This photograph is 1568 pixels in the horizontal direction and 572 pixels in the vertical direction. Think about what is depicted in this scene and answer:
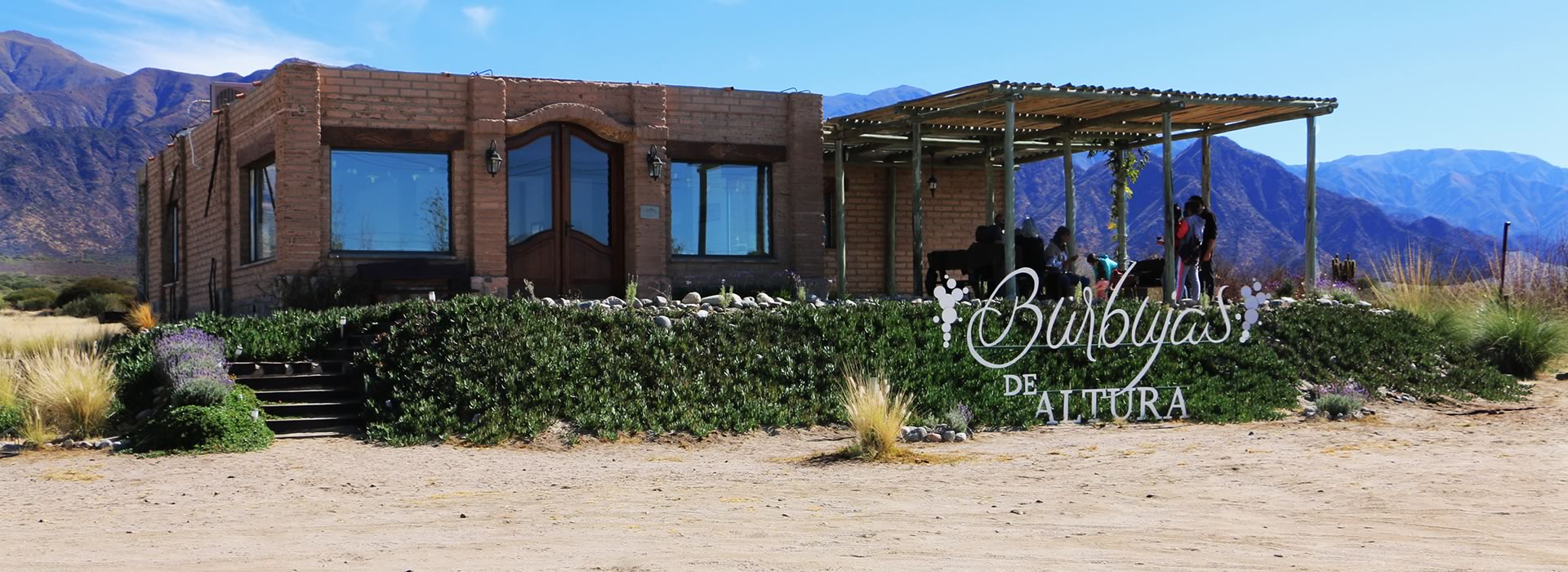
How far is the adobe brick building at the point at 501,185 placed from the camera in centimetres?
1653

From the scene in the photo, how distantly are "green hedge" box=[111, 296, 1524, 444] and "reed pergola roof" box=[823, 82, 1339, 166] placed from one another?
3093 mm

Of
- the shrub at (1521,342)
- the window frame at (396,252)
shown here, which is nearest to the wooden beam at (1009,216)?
the shrub at (1521,342)

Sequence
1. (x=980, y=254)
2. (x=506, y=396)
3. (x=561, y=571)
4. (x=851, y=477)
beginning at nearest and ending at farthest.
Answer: (x=561, y=571) < (x=851, y=477) < (x=506, y=396) < (x=980, y=254)

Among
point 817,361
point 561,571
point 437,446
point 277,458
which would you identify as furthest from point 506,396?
point 561,571

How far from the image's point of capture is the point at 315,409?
1213cm

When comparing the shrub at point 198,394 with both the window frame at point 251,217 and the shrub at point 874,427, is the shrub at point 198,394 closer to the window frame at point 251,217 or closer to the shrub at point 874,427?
the shrub at point 874,427

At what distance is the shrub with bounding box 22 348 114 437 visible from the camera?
37.1ft

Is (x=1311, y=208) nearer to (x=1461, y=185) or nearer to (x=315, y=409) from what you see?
(x=315, y=409)

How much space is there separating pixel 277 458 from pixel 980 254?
8442 mm

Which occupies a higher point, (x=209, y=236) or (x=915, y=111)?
(x=915, y=111)

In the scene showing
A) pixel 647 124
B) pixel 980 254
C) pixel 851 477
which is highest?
pixel 647 124

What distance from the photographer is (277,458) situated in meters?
10.4

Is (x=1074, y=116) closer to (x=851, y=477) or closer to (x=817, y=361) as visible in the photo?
(x=817, y=361)

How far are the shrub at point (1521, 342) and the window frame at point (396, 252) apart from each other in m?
12.4
